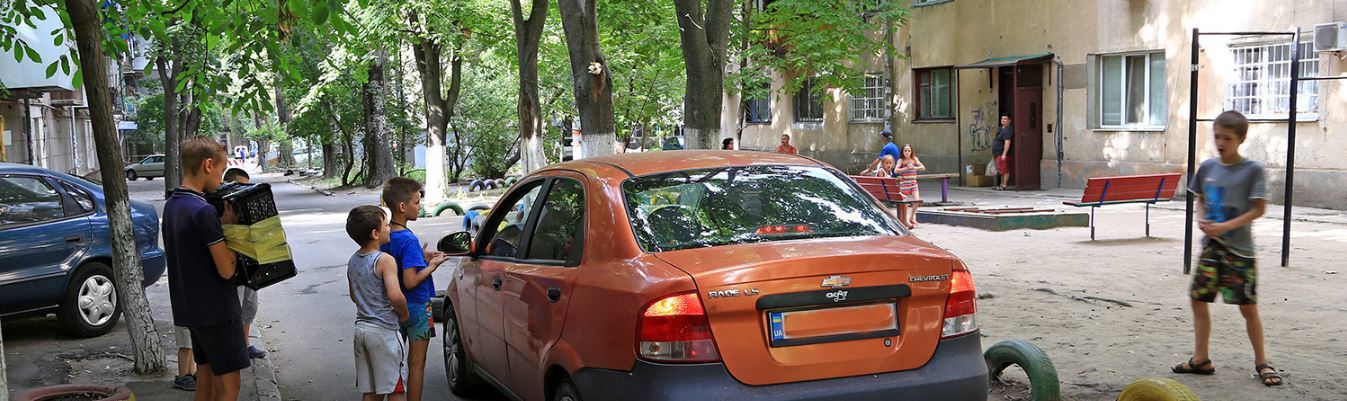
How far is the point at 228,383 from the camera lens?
544 centimetres

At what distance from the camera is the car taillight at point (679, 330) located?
13.6 feet

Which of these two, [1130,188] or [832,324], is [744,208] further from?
[1130,188]

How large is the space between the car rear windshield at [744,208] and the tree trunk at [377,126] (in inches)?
1132

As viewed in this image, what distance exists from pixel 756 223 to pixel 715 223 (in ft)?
0.56

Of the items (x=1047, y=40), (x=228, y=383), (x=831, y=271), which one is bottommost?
(x=228, y=383)

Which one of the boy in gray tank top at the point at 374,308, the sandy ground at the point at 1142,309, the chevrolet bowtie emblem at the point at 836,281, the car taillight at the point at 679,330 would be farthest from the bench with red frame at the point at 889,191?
the car taillight at the point at 679,330

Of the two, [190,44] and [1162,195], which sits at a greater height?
[190,44]

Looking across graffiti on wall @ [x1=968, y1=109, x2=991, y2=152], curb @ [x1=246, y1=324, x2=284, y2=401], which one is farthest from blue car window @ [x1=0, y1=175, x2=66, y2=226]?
graffiti on wall @ [x1=968, y1=109, x2=991, y2=152]

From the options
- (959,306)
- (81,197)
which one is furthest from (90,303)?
(959,306)

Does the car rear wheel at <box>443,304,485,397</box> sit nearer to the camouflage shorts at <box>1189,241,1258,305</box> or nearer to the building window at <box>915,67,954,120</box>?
the camouflage shorts at <box>1189,241,1258,305</box>

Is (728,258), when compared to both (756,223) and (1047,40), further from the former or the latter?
(1047,40)

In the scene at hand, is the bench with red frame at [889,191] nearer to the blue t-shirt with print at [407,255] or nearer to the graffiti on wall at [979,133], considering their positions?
the graffiti on wall at [979,133]

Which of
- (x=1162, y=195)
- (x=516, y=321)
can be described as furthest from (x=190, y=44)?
(x=516, y=321)

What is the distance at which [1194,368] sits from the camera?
21.1ft
